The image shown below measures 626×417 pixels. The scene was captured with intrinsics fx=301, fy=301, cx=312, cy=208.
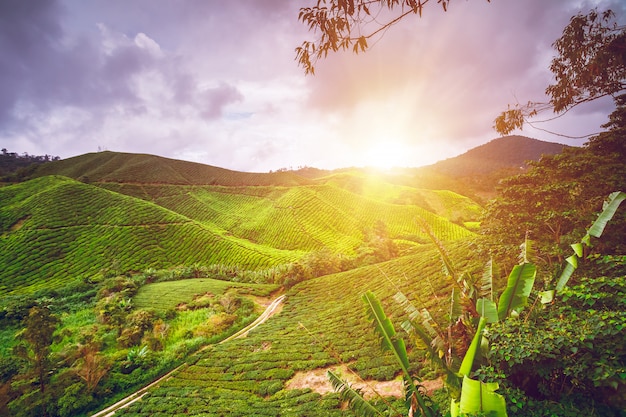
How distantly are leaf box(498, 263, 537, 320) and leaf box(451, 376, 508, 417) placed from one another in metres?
2.09

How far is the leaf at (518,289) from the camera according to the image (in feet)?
17.8

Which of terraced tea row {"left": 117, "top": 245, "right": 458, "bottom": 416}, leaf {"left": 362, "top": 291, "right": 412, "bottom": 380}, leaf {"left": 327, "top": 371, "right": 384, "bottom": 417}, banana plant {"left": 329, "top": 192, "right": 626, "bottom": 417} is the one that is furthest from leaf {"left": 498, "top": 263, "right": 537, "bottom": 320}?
leaf {"left": 327, "top": 371, "right": 384, "bottom": 417}

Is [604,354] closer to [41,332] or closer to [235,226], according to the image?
[41,332]

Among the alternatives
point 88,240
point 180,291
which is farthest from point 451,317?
point 88,240

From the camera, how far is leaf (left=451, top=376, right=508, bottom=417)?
3.88 metres

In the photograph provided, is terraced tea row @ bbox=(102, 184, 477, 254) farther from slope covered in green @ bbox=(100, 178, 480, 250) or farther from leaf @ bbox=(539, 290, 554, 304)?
leaf @ bbox=(539, 290, 554, 304)

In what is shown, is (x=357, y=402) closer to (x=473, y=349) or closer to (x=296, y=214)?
(x=473, y=349)

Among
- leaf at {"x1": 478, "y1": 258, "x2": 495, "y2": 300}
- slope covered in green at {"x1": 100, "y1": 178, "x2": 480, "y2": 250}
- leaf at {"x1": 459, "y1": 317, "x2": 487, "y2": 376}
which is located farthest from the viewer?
slope covered in green at {"x1": 100, "y1": 178, "x2": 480, "y2": 250}

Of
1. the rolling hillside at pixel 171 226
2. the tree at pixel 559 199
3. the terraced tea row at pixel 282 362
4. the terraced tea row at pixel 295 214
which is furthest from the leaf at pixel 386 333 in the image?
the terraced tea row at pixel 295 214

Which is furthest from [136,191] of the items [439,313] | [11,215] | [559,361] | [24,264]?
[559,361]

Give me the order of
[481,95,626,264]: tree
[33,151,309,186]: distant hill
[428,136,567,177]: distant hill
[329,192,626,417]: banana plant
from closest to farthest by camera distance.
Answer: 1. [329,192,626,417]: banana plant
2. [481,95,626,264]: tree
3. [33,151,309,186]: distant hill
4. [428,136,567,177]: distant hill

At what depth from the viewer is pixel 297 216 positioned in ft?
253

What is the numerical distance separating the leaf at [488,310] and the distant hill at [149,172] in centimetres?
10118

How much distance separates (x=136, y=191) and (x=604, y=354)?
104194 millimetres
